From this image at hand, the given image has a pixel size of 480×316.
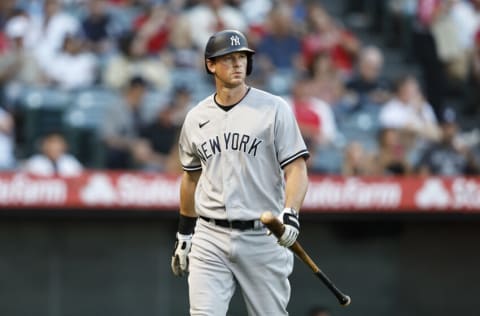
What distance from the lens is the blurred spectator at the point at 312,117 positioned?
34.7 feet

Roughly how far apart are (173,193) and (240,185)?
12.3 feet

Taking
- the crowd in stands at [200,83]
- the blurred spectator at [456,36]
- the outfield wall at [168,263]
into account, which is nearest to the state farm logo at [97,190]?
the outfield wall at [168,263]

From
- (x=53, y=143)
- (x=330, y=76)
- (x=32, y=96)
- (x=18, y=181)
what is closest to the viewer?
(x=18, y=181)

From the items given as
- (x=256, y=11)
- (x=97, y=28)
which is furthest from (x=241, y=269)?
(x=256, y=11)

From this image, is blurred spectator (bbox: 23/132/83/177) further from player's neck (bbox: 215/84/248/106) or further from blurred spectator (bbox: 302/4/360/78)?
player's neck (bbox: 215/84/248/106)

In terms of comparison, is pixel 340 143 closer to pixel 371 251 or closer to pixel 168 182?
pixel 371 251

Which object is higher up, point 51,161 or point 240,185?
point 240,185

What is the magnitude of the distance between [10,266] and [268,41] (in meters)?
3.61

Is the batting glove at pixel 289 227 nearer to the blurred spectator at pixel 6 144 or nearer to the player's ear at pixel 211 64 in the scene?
the player's ear at pixel 211 64

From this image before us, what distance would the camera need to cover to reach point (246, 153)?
568 centimetres

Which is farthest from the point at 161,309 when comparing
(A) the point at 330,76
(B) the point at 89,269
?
(A) the point at 330,76

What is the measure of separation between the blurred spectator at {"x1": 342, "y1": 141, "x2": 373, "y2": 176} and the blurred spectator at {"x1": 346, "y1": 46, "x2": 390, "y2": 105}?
106 centimetres

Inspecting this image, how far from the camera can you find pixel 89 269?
10.0 meters

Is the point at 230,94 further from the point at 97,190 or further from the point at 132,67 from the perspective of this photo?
the point at 132,67
